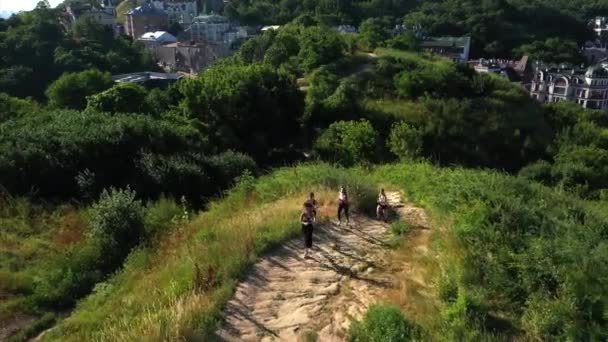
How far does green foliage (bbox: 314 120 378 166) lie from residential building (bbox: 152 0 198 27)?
6846cm

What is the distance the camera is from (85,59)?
4897 centimetres

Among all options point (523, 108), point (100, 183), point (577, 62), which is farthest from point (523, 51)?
point (100, 183)

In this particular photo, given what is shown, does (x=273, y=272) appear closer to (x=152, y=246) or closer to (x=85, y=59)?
(x=152, y=246)

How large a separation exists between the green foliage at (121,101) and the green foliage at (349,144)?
11340 mm

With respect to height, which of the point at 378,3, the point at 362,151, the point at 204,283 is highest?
the point at 378,3

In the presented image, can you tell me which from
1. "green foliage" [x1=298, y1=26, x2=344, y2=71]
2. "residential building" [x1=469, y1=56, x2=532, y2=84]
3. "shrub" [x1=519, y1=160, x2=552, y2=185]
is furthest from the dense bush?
"residential building" [x1=469, y1=56, x2=532, y2=84]

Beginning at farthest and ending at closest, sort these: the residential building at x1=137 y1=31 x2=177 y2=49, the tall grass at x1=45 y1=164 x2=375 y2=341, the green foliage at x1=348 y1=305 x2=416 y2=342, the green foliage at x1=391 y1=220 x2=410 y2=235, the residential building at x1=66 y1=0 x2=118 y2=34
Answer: the residential building at x1=66 y1=0 x2=118 y2=34
the residential building at x1=137 y1=31 x2=177 y2=49
the green foliage at x1=391 y1=220 x2=410 y2=235
the tall grass at x1=45 y1=164 x2=375 y2=341
the green foliage at x1=348 y1=305 x2=416 y2=342

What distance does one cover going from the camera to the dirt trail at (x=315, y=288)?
20.2 ft

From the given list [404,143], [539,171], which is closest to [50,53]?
[404,143]

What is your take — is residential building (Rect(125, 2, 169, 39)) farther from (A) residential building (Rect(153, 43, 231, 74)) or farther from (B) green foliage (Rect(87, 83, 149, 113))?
(B) green foliage (Rect(87, 83, 149, 113))

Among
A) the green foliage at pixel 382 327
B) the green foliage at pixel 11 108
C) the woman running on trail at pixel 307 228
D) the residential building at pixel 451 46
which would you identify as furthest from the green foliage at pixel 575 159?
the residential building at pixel 451 46

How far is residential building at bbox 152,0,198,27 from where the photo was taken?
284ft

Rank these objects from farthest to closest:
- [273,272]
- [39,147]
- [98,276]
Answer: [39,147], [98,276], [273,272]

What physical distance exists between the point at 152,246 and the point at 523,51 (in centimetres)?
6460
